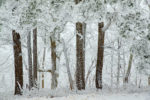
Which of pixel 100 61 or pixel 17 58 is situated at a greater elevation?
pixel 17 58

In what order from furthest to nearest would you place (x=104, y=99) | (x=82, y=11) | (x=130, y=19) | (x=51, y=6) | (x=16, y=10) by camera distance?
(x=130, y=19) → (x=51, y=6) → (x=82, y=11) → (x=16, y=10) → (x=104, y=99)

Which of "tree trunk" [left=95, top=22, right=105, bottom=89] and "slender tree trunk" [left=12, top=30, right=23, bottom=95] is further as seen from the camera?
"tree trunk" [left=95, top=22, right=105, bottom=89]

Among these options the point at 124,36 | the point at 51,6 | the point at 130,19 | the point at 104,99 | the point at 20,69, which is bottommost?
the point at 104,99

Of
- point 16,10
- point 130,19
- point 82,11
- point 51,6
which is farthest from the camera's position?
point 130,19

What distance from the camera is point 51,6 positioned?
1005 centimetres

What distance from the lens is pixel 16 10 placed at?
851 centimetres

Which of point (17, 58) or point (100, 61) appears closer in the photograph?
point (17, 58)

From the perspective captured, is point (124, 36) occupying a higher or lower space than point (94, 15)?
lower

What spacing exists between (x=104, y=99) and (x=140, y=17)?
6.87 m

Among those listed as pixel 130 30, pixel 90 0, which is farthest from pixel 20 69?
pixel 130 30

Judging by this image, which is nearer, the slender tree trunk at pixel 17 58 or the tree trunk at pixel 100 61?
the slender tree trunk at pixel 17 58

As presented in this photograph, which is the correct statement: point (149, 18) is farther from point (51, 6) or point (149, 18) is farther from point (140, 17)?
point (51, 6)

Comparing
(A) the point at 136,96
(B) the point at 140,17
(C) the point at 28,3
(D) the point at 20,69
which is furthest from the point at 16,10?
(B) the point at 140,17

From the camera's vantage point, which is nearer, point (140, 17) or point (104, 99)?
point (104, 99)
